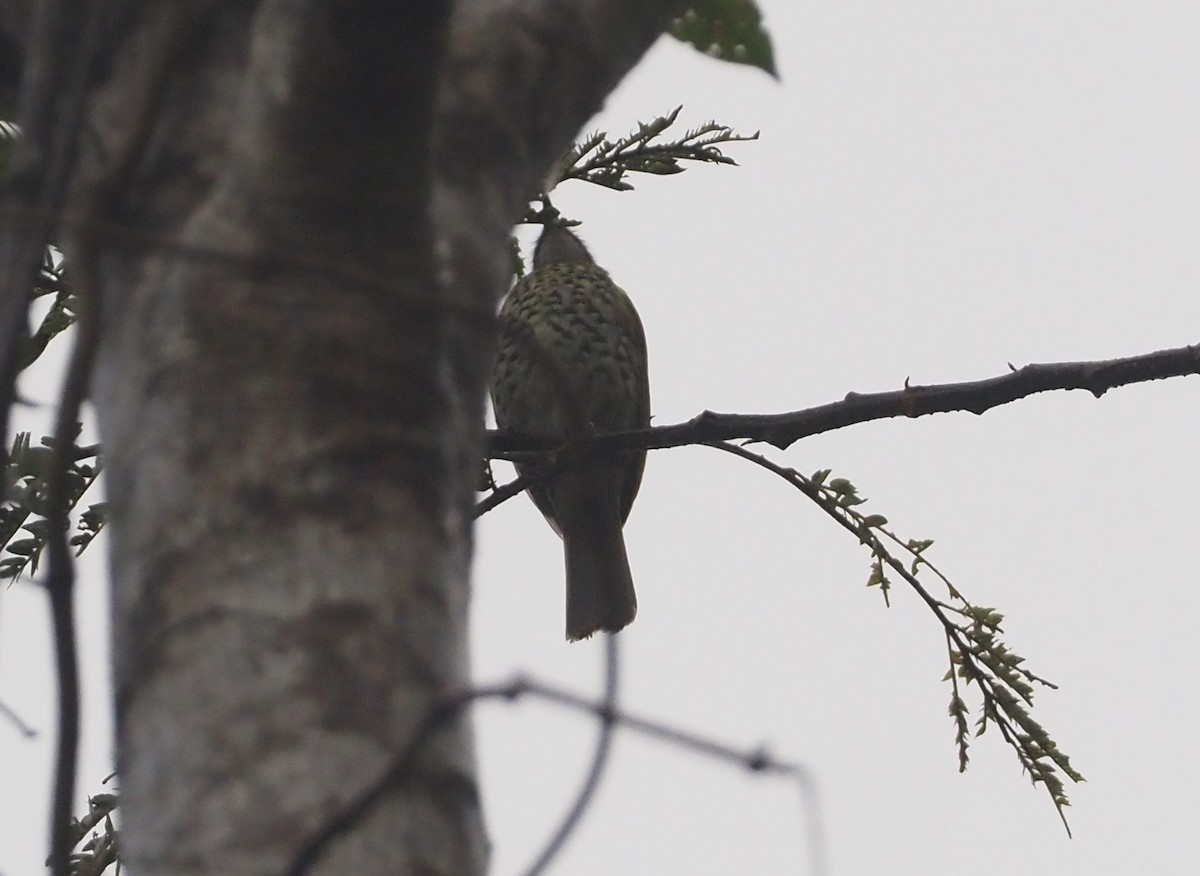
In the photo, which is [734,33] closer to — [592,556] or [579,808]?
[579,808]

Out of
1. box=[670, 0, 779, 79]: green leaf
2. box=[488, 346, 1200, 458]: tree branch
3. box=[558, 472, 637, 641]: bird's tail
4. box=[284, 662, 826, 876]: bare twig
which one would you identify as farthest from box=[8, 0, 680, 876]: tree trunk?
box=[558, 472, 637, 641]: bird's tail

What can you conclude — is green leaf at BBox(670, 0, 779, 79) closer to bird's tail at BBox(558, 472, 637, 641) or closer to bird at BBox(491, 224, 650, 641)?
bird at BBox(491, 224, 650, 641)

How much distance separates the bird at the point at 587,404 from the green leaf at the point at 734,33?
3.22m

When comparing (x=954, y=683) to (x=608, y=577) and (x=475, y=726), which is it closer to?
(x=475, y=726)

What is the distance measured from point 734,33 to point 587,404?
3.63 meters

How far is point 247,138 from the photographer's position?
961 mm

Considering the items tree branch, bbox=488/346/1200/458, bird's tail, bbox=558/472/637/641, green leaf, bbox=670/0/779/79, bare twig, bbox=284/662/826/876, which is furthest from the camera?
bird's tail, bbox=558/472/637/641

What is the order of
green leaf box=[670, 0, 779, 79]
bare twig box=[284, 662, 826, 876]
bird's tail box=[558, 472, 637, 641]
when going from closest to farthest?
bare twig box=[284, 662, 826, 876]
green leaf box=[670, 0, 779, 79]
bird's tail box=[558, 472, 637, 641]

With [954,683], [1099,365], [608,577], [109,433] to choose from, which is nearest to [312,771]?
[109,433]

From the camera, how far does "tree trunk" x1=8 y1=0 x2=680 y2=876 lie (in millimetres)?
842

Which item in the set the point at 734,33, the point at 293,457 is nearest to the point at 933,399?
the point at 734,33

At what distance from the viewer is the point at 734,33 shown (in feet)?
4.84

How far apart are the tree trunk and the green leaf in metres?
0.54

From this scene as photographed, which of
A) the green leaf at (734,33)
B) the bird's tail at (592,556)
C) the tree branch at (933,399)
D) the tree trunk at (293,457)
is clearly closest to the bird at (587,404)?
the bird's tail at (592,556)
